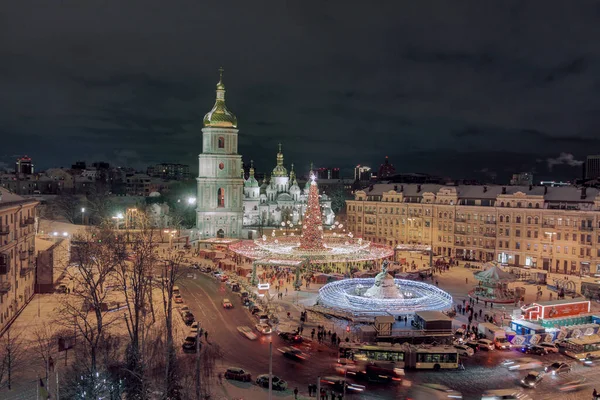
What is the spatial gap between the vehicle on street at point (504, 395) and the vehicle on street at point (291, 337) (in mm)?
12579

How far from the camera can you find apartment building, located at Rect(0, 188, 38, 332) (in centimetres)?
3484

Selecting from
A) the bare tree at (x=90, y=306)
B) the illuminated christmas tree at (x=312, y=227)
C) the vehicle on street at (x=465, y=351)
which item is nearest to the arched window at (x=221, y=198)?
the bare tree at (x=90, y=306)

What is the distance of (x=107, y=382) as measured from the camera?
2377cm

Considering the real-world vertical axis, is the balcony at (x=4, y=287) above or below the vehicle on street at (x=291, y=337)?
above

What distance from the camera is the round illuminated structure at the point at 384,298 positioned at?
39.6m

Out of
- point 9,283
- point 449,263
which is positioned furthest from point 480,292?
point 9,283

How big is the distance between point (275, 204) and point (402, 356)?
239ft

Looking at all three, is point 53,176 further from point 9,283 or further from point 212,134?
point 9,283

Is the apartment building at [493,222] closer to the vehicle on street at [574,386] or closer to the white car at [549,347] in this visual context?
the white car at [549,347]

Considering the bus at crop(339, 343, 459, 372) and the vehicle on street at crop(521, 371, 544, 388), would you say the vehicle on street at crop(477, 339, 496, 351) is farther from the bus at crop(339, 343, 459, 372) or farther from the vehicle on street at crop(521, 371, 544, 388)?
the vehicle on street at crop(521, 371, 544, 388)

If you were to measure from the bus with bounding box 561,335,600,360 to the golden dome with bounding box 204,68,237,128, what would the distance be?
59179mm

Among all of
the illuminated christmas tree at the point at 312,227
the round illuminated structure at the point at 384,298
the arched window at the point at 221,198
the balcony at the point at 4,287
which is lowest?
the round illuminated structure at the point at 384,298

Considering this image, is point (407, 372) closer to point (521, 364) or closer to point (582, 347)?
point (521, 364)

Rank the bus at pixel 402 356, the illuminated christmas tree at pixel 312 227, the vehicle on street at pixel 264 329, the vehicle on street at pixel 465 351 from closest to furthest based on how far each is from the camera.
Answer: the bus at pixel 402 356 → the vehicle on street at pixel 465 351 → the vehicle on street at pixel 264 329 → the illuminated christmas tree at pixel 312 227
